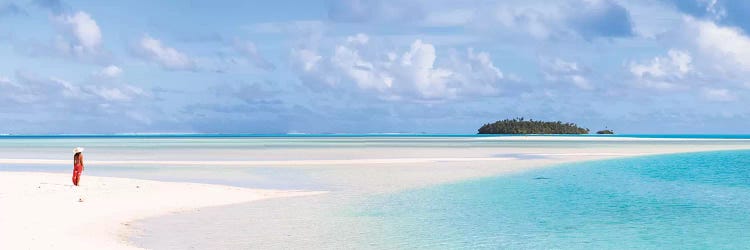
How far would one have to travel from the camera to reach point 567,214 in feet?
62.0

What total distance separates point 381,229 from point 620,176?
67.3 feet

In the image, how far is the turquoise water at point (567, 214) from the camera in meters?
14.6

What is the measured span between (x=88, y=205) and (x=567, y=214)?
1279cm

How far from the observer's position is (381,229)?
52.0 feet

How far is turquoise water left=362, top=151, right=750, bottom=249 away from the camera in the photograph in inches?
576

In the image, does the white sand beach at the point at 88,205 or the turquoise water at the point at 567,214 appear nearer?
the white sand beach at the point at 88,205

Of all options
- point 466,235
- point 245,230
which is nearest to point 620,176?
point 466,235

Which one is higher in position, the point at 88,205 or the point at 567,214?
the point at 88,205

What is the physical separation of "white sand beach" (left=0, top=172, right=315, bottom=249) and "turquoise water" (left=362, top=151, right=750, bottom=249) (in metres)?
5.14

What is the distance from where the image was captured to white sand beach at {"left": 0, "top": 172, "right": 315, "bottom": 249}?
13.4m

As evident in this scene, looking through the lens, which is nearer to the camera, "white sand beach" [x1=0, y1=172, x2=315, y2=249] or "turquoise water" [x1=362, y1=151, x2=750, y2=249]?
"white sand beach" [x1=0, y1=172, x2=315, y2=249]

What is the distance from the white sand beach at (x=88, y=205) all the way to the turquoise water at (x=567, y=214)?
16.9ft

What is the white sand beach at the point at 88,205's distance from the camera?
44.0 ft

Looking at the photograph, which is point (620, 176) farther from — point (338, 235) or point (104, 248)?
point (104, 248)
